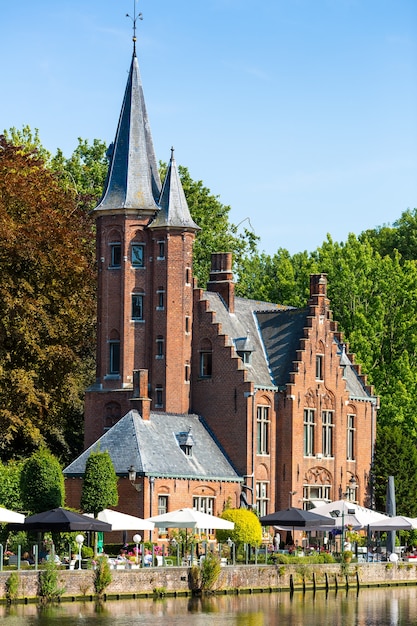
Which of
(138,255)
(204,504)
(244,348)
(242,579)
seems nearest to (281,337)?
(244,348)

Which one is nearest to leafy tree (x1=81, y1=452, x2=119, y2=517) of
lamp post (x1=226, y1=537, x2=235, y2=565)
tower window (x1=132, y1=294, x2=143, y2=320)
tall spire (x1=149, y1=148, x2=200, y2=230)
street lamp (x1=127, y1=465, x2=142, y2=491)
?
street lamp (x1=127, y1=465, x2=142, y2=491)

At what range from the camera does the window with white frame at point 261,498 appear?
2685 inches

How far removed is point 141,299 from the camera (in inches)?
2702

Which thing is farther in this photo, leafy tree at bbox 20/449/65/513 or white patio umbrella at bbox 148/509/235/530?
leafy tree at bbox 20/449/65/513

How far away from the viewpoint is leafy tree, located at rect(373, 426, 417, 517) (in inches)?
2916

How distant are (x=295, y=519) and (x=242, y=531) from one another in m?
2.17

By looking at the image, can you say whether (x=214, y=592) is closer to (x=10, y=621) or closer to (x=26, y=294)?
(x=10, y=621)

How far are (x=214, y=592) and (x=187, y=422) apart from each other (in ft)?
45.7

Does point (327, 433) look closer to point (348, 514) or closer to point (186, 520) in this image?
point (348, 514)

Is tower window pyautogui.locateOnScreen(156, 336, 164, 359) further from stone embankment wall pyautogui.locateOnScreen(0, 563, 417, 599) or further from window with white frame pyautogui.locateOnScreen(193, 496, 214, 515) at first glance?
stone embankment wall pyautogui.locateOnScreen(0, 563, 417, 599)

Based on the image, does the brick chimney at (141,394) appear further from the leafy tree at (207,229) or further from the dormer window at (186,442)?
the leafy tree at (207,229)

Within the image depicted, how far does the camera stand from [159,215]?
68562 millimetres

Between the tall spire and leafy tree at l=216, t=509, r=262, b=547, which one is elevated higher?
the tall spire

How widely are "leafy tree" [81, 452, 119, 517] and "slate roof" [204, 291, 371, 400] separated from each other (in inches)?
410
